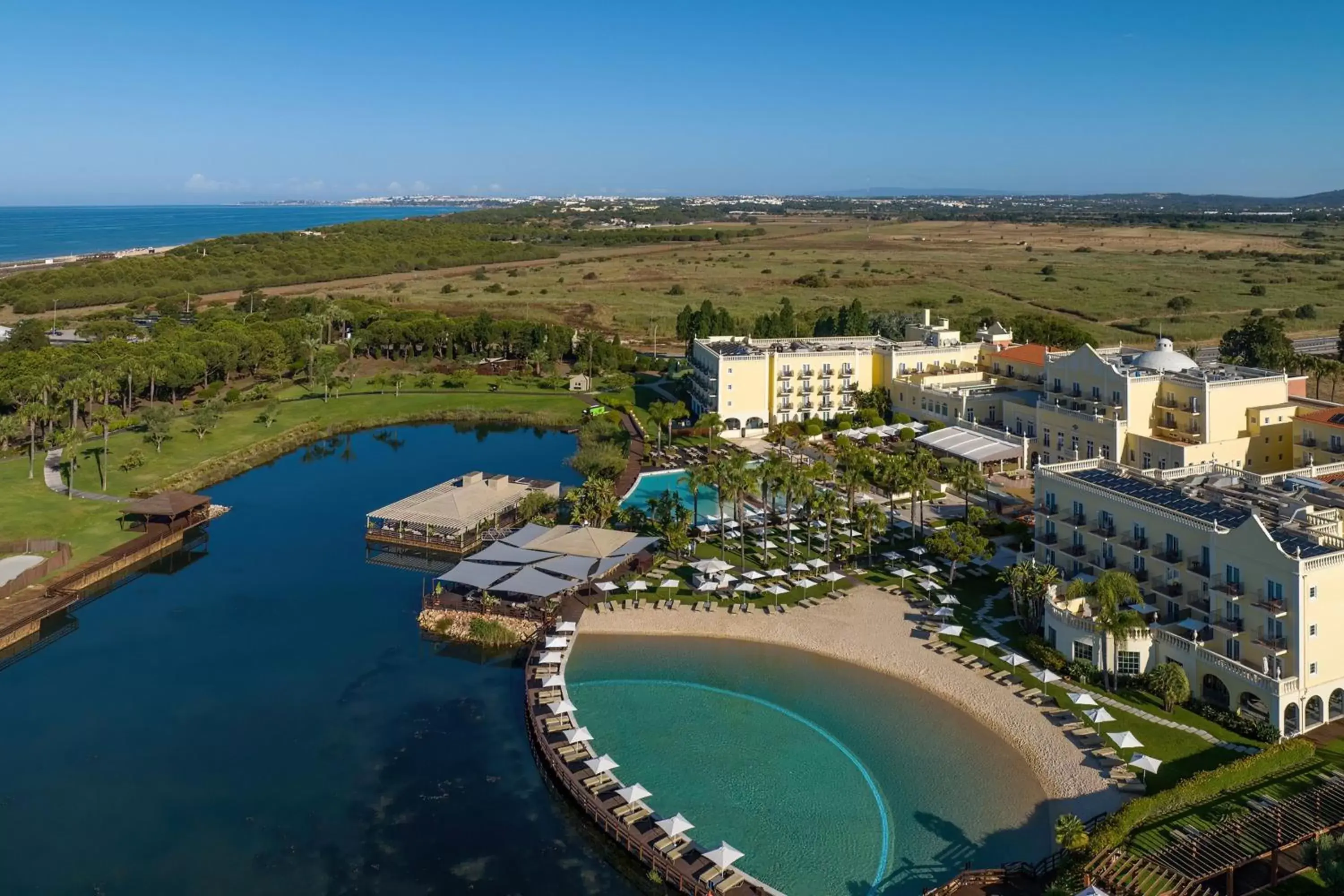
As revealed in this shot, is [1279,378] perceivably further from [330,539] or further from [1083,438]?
[330,539]

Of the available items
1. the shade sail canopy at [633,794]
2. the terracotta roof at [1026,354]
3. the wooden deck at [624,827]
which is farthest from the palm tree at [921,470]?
the shade sail canopy at [633,794]

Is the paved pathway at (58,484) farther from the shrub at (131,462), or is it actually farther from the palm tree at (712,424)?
the palm tree at (712,424)

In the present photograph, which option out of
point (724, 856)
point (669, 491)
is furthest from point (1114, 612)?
point (669, 491)

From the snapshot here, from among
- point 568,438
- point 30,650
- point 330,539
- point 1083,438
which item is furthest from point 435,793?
point 568,438

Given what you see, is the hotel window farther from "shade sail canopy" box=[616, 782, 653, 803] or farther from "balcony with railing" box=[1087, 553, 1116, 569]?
"shade sail canopy" box=[616, 782, 653, 803]

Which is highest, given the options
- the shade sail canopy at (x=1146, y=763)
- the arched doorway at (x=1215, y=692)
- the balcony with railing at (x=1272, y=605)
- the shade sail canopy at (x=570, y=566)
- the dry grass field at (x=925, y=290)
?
the dry grass field at (x=925, y=290)

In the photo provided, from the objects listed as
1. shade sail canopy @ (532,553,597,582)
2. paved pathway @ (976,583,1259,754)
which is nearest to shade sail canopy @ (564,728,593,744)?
shade sail canopy @ (532,553,597,582)
